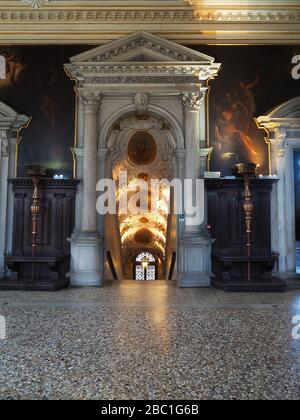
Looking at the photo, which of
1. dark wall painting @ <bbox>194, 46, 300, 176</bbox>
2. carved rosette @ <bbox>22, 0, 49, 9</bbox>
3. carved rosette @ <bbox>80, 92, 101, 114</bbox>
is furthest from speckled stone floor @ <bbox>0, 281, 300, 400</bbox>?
carved rosette @ <bbox>22, 0, 49, 9</bbox>

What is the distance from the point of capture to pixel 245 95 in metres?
9.00

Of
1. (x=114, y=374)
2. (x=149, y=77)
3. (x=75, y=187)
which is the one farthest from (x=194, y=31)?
(x=114, y=374)

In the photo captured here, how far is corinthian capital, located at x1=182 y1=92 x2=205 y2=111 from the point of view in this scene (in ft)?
28.1

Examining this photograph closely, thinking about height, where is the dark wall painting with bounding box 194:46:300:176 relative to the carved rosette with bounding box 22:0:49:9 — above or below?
below

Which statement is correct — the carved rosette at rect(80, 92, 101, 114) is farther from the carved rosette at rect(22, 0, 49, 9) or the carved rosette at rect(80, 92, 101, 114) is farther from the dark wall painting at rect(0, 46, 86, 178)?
the carved rosette at rect(22, 0, 49, 9)

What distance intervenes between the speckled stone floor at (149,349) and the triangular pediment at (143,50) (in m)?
6.33

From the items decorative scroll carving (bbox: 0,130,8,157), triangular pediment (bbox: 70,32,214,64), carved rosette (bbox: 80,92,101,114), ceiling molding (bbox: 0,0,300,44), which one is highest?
ceiling molding (bbox: 0,0,300,44)

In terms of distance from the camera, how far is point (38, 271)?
8.46m

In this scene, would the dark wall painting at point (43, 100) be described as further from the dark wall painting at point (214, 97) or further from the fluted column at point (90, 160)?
the fluted column at point (90, 160)

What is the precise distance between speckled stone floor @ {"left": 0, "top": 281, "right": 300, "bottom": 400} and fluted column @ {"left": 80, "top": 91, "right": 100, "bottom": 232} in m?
2.74

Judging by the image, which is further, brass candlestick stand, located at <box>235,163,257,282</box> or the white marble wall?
the white marble wall

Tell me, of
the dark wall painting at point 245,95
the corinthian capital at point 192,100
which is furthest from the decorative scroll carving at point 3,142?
the dark wall painting at point 245,95

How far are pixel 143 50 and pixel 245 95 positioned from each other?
3.17 metres

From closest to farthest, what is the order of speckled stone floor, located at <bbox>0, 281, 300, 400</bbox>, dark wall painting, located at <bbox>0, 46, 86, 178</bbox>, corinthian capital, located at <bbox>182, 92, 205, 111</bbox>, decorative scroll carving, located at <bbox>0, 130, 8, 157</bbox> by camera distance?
speckled stone floor, located at <bbox>0, 281, 300, 400</bbox>, corinthian capital, located at <bbox>182, 92, 205, 111</bbox>, decorative scroll carving, located at <bbox>0, 130, 8, 157</bbox>, dark wall painting, located at <bbox>0, 46, 86, 178</bbox>
